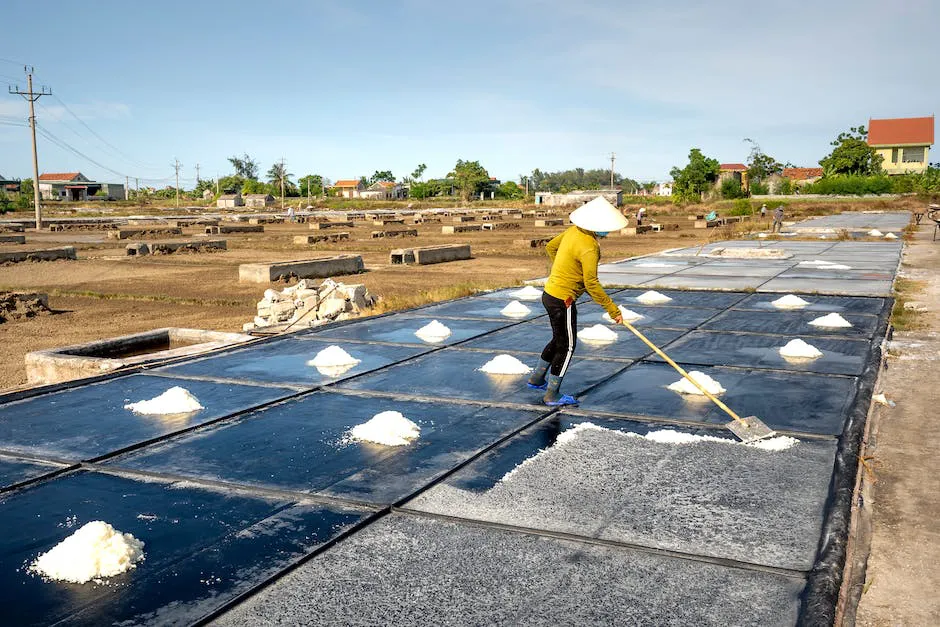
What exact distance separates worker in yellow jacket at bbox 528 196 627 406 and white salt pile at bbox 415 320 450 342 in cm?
305

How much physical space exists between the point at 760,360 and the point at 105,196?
13565 cm

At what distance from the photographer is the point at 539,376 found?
6465 millimetres

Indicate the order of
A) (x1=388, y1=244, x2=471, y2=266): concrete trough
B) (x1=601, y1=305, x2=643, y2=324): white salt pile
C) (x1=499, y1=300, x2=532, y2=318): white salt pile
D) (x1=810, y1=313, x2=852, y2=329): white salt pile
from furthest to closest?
(x1=388, y1=244, x2=471, y2=266): concrete trough → (x1=499, y1=300, x2=532, y2=318): white salt pile → (x1=601, y1=305, x2=643, y2=324): white salt pile → (x1=810, y1=313, x2=852, y2=329): white salt pile

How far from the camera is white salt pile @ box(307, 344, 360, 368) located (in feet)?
25.2

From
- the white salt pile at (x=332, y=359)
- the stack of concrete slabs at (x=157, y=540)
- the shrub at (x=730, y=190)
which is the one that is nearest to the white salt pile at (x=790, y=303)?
the white salt pile at (x=332, y=359)

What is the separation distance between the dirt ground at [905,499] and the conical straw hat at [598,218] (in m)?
2.17

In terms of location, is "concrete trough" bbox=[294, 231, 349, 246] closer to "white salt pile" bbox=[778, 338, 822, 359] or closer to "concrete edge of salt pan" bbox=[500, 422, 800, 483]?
"white salt pile" bbox=[778, 338, 822, 359]

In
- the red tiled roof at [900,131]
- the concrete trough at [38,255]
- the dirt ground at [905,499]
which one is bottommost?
the dirt ground at [905,499]

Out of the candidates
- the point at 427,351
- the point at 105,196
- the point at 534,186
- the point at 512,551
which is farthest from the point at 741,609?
the point at 534,186

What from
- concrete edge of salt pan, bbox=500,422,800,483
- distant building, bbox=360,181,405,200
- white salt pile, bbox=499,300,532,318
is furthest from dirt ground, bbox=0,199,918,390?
distant building, bbox=360,181,405,200

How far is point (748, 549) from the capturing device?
3699 millimetres

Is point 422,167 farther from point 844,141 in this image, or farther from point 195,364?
point 195,364

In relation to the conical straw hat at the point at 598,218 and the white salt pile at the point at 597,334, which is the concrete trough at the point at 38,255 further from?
the conical straw hat at the point at 598,218

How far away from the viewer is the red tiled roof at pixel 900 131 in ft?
284
